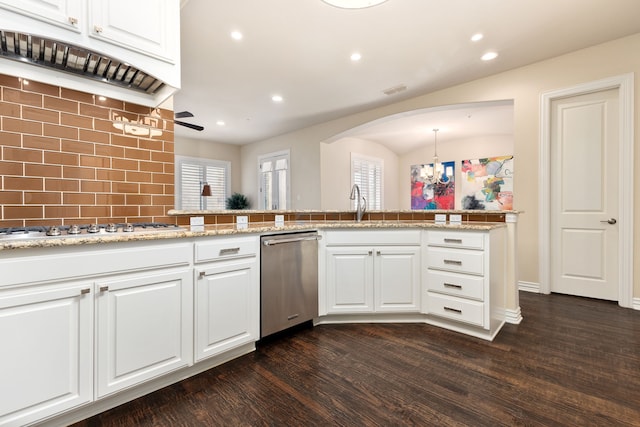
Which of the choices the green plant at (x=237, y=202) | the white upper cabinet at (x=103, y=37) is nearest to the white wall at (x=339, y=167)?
the green plant at (x=237, y=202)

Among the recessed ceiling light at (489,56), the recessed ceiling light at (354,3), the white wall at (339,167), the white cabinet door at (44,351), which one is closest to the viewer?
the white cabinet door at (44,351)

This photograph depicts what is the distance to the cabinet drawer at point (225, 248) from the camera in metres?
1.71

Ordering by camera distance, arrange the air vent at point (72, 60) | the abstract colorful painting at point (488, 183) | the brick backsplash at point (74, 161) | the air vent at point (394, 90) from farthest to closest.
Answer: the abstract colorful painting at point (488, 183)
the air vent at point (394, 90)
the brick backsplash at point (74, 161)
the air vent at point (72, 60)

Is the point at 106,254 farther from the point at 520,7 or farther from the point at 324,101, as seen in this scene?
the point at 324,101

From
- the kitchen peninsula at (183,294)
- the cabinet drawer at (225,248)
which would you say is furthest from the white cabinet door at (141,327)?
the cabinet drawer at (225,248)

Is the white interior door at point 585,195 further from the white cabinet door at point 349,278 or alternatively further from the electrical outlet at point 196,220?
the electrical outlet at point 196,220

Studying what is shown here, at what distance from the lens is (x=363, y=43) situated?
296 centimetres

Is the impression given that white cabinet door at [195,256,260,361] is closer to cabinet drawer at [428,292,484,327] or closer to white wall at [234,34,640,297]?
cabinet drawer at [428,292,484,327]

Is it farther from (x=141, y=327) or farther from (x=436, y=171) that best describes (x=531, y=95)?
(x=141, y=327)

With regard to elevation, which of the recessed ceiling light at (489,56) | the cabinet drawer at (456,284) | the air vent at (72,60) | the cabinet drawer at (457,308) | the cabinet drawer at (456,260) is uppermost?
the recessed ceiling light at (489,56)

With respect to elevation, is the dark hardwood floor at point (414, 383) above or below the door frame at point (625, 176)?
below

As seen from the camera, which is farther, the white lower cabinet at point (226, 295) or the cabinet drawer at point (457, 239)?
the cabinet drawer at point (457, 239)

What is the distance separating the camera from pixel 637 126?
2.86m

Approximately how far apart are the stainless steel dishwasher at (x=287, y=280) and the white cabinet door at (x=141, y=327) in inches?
21.4
